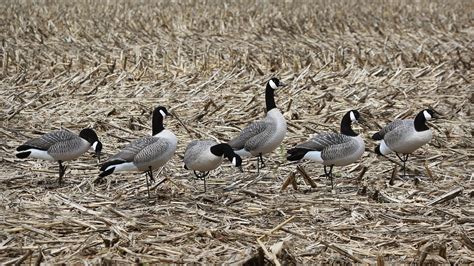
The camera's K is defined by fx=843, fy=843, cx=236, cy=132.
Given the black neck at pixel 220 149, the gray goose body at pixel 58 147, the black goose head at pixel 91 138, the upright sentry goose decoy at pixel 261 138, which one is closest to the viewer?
the black neck at pixel 220 149

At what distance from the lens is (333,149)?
10.0 metres

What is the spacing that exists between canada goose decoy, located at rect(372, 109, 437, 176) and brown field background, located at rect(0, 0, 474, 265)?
26cm

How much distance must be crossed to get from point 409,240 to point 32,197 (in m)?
4.13

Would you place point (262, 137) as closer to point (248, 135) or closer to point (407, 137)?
point (248, 135)

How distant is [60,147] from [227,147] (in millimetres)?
2109

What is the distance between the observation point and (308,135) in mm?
12117

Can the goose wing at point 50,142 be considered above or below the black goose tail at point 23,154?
above

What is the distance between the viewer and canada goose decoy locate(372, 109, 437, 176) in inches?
410

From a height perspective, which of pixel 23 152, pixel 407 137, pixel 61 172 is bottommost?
pixel 61 172

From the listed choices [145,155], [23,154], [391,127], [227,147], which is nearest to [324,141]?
[391,127]

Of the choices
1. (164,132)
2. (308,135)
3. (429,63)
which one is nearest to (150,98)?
(308,135)

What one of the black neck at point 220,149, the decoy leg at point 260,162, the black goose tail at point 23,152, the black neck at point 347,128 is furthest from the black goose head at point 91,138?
the black neck at point 347,128

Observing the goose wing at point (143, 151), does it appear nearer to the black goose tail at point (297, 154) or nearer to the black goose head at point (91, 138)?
the black goose head at point (91, 138)

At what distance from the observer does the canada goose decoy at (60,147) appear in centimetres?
1012
